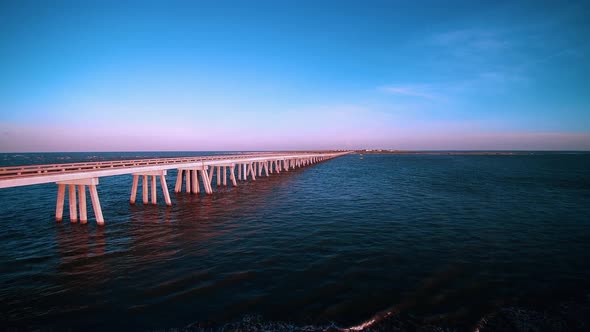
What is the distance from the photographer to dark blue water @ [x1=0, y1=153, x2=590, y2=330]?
262 inches

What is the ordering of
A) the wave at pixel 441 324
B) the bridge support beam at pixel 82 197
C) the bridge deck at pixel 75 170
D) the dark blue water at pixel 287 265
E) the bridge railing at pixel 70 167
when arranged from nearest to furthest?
the wave at pixel 441 324 → the dark blue water at pixel 287 265 → the bridge deck at pixel 75 170 → the bridge railing at pixel 70 167 → the bridge support beam at pixel 82 197

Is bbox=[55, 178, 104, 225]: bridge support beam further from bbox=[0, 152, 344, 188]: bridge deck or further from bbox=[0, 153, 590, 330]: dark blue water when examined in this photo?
bbox=[0, 153, 590, 330]: dark blue water

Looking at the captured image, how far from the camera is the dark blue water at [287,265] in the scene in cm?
665

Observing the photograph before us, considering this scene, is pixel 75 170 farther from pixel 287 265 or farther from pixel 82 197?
pixel 287 265

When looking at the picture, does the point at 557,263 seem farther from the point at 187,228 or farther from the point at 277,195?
the point at 277,195

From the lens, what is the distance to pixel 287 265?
30.8 ft

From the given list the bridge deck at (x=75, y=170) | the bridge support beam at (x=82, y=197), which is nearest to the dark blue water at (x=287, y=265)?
the bridge support beam at (x=82, y=197)

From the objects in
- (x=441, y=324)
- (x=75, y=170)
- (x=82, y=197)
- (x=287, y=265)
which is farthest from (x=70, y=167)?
(x=441, y=324)

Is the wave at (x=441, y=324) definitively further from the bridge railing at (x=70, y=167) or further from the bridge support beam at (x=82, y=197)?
the bridge railing at (x=70, y=167)

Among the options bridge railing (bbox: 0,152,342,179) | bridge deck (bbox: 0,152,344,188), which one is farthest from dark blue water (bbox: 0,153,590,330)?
bridge railing (bbox: 0,152,342,179)

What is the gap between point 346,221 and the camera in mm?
15445

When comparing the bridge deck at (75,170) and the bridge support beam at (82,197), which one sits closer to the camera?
the bridge deck at (75,170)

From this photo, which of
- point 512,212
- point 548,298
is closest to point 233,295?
point 548,298

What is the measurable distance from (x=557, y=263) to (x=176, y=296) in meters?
13.9
